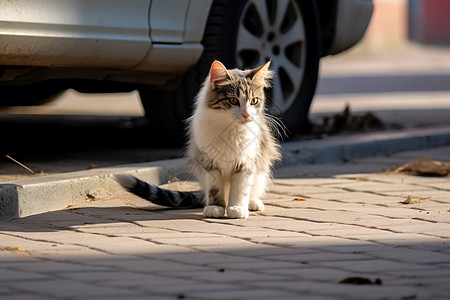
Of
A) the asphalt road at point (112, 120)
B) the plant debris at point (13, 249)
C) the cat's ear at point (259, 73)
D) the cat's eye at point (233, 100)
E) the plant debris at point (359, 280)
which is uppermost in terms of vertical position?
the cat's ear at point (259, 73)

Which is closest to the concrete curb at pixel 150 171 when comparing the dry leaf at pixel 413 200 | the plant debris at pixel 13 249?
the plant debris at pixel 13 249

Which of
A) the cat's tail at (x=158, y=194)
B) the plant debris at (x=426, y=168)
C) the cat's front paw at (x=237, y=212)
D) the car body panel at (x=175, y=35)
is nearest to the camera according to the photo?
the cat's front paw at (x=237, y=212)

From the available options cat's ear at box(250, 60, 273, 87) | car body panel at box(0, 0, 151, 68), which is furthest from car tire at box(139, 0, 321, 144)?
cat's ear at box(250, 60, 273, 87)

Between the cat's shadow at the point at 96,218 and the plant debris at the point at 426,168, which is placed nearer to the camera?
the cat's shadow at the point at 96,218

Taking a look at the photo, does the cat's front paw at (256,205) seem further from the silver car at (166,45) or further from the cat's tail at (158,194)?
Result: the silver car at (166,45)

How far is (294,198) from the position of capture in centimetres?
476

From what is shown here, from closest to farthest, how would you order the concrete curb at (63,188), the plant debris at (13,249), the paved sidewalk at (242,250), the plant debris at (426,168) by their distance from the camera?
the paved sidewalk at (242,250) < the plant debris at (13,249) < the concrete curb at (63,188) < the plant debris at (426,168)

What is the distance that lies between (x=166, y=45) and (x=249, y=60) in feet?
3.60

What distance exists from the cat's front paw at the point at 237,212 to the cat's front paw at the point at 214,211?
0.04 m

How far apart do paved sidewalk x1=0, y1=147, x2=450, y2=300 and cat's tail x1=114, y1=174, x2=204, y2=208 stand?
75 millimetres

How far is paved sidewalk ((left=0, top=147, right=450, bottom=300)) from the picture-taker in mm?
2791

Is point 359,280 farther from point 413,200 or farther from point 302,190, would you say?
point 302,190

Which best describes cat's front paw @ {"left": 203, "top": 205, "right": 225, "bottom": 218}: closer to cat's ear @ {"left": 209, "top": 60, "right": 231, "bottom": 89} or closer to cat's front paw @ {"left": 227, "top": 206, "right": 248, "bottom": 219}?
cat's front paw @ {"left": 227, "top": 206, "right": 248, "bottom": 219}

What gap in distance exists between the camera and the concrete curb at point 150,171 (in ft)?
13.5
